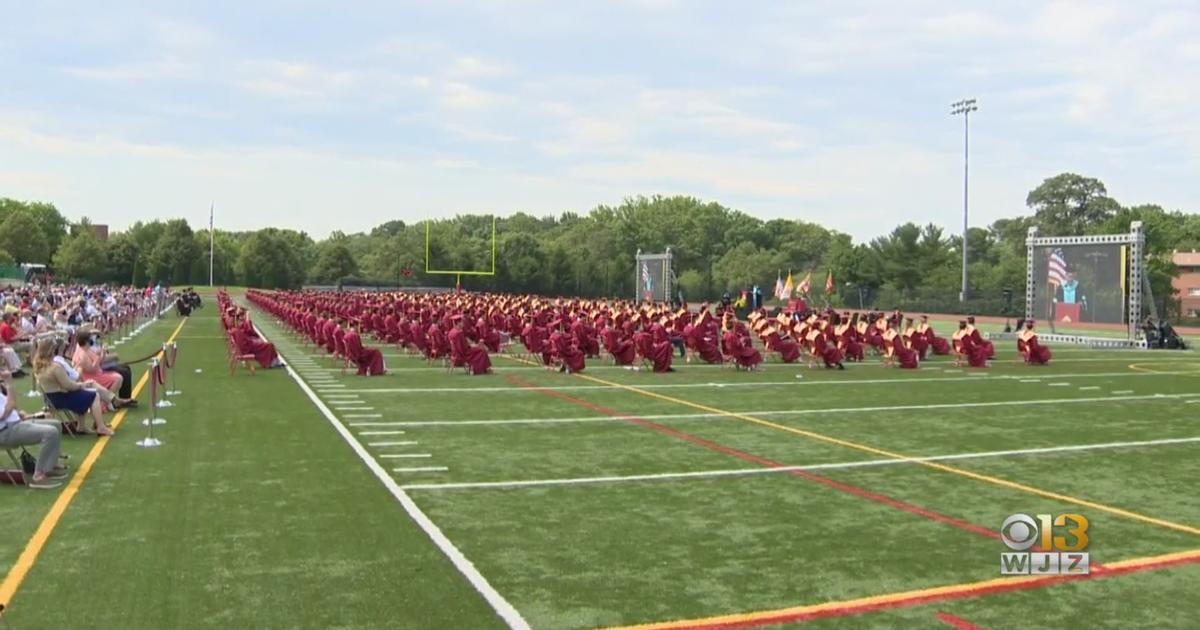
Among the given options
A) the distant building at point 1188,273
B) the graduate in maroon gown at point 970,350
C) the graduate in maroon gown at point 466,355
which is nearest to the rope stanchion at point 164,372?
the graduate in maroon gown at point 466,355

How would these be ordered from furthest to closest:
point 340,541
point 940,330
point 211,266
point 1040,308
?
point 211,266 < point 940,330 < point 1040,308 < point 340,541

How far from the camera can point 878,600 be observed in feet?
18.0

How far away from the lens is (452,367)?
19.5 m

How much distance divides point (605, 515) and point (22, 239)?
11213 centimetres

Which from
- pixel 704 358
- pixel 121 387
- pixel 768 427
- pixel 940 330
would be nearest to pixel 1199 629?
pixel 768 427

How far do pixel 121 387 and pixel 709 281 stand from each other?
6870 cm

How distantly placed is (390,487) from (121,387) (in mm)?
6880

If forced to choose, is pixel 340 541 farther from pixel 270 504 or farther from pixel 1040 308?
pixel 1040 308

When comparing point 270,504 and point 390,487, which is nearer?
point 270,504

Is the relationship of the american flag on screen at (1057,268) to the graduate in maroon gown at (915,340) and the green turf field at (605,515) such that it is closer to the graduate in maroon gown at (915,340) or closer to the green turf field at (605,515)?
the graduate in maroon gown at (915,340)

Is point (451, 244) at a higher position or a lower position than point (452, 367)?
higher

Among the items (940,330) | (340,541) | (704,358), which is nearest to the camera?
(340,541)

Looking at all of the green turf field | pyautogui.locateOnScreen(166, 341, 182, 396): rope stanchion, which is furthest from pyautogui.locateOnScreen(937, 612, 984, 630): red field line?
pyautogui.locateOnScreen(166, 341, 182, 396): rope stanchion

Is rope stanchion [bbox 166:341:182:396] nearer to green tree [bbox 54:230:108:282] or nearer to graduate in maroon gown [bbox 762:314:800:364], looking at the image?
graduate in maroon gown [bbox 762:314:800:364]
